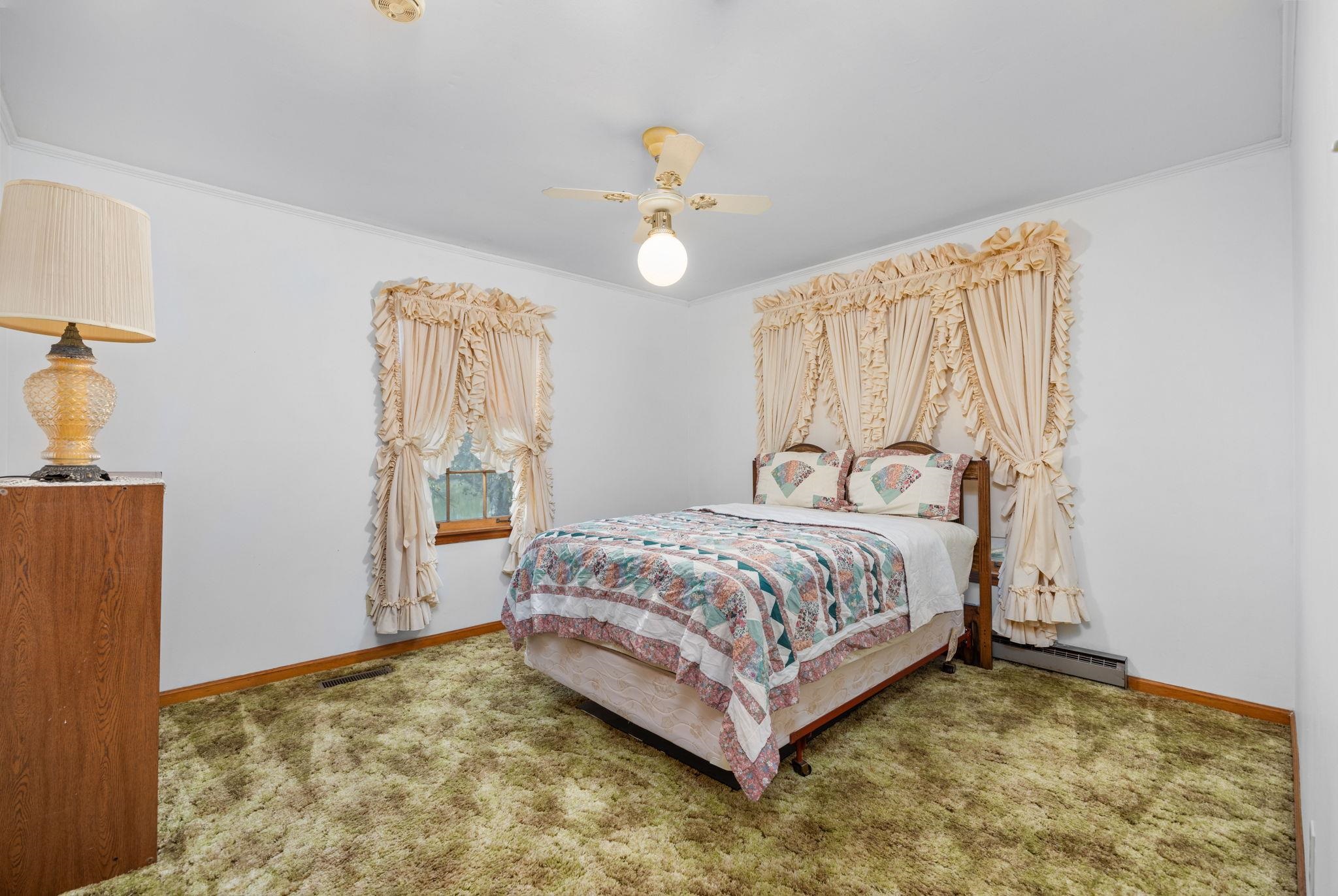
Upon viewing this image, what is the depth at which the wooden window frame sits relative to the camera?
13.0 ft

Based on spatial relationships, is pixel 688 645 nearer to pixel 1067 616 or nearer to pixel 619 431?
pixel 1067 616

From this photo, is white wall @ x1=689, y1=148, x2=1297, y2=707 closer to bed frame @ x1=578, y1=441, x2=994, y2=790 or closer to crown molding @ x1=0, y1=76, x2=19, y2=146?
bed frame @ x1=578, y1=441, x2=994, y2=790

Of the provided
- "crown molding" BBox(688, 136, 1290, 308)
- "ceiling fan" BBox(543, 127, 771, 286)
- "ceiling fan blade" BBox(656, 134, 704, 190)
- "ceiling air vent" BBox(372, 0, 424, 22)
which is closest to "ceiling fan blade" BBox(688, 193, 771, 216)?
"ceiling fan" BBox(543, 127, 771, 286)

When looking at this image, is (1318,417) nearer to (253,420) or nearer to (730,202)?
(730,202)

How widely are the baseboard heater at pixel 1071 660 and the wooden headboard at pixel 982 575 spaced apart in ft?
0.34

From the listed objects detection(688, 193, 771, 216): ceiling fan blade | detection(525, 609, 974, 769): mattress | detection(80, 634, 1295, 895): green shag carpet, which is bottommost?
detection(80, 634, 1295, 895): green shag carpet

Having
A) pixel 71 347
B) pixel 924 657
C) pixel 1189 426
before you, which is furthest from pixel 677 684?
pixel 1189 426

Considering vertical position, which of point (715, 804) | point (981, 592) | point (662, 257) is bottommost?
point (715, 804)

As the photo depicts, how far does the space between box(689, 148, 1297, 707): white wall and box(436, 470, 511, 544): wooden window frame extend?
3.61m

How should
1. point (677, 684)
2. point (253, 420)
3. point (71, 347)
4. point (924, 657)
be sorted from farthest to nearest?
point (253, 420)
point (924, 657)
point (677, 684)
point (71, 347)

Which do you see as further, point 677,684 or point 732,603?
point 677,684

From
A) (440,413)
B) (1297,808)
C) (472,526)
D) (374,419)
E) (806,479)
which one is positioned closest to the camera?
(1297,808)

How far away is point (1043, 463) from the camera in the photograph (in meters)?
3.28

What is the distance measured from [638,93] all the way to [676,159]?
0.29 meters
